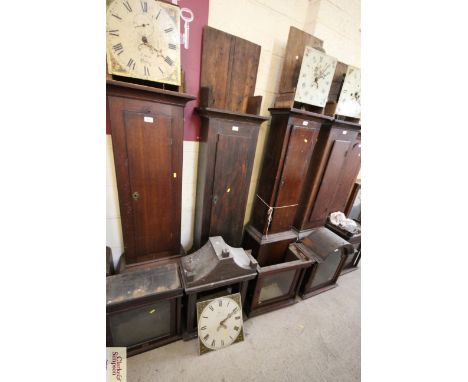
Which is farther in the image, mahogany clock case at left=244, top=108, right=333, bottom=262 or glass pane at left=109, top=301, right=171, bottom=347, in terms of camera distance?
mahogany clock case at left=244, top=108, right=333, bottom=262

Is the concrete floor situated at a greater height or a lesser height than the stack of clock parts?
lesser

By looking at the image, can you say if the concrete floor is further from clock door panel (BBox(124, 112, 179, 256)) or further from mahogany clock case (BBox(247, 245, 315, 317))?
clock door panel (BBox(124, 112, 179, 256))

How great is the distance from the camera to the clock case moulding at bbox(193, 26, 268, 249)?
61.7 inches

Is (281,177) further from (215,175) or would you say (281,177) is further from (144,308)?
(144,308)

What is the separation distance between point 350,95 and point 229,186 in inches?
64.7

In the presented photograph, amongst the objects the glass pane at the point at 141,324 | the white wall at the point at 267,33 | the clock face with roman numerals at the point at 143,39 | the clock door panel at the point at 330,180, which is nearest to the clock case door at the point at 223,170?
the white wall at the point at 267,33

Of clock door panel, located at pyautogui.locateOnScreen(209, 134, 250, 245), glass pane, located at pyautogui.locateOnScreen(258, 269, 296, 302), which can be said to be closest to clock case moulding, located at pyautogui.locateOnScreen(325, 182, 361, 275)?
glass pane, located at pyautogui.locateOnScreen(258, 269, 296, 302)

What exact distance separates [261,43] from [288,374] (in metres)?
2.86

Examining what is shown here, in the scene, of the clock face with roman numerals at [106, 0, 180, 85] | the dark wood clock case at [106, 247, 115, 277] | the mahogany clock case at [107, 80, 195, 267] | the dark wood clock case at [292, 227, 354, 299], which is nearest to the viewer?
the clock face with roman numerals at [106, 0, 180, 85]

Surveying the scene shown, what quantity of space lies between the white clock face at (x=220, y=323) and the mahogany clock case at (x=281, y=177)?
0.66m

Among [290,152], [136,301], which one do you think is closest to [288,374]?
[136,301]

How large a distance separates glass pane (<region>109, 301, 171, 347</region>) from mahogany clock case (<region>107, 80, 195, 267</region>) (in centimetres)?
40

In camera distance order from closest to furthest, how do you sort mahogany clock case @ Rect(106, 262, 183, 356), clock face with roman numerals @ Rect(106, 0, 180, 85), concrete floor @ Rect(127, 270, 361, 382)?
clock face with roman numerals @ Rect(106, 0, 180, 85), mahogany clock case @ Rect(106, 262, 183, 356), concrete floor @ Rect(127, 270, 361, 382)
